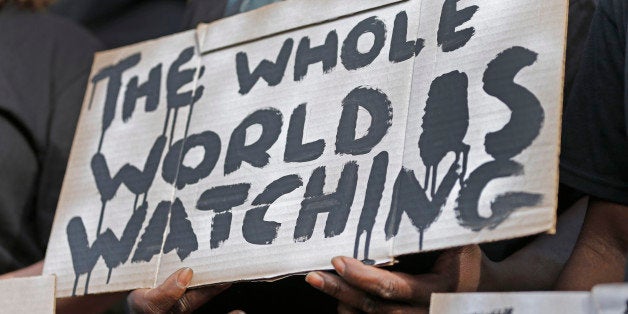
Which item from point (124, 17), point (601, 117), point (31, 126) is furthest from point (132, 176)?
point (124, 17)

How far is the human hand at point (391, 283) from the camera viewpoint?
1.12 meters

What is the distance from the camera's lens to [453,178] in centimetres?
109

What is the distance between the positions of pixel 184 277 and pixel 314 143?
227mm

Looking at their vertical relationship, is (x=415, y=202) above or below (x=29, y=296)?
above

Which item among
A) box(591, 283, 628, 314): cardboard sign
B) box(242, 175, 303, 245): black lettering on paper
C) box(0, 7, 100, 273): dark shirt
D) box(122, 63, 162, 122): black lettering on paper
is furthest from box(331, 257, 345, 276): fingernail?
box(0, 7, 100, 273): dark shirt

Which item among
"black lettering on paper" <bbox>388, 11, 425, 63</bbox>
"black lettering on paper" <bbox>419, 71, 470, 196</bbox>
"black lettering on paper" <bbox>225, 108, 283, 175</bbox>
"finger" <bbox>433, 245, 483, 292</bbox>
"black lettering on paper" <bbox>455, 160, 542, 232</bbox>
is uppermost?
"black lettering on paper" <bbox>388, 11, 425, 63</bbox>

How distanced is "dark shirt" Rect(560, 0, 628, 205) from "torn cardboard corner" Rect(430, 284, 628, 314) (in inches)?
15.4

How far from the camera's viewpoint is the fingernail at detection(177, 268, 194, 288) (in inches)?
47.7

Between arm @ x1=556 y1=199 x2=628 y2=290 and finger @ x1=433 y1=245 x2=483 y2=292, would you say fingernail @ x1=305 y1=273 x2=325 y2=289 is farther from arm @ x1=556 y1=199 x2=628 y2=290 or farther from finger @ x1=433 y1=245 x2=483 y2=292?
arm @ x1=556 y1=199 x2=628 y2=290

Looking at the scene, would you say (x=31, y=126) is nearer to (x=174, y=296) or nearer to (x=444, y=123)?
(x=174, y=296)

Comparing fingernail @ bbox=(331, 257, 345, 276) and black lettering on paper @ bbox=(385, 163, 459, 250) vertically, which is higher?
black lettering on paper @ bbox=(385, 163, 459, 250)

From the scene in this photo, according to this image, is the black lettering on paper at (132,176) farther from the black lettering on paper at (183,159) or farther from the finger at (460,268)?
the finger at (460,268)

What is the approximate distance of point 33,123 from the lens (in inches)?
71.8

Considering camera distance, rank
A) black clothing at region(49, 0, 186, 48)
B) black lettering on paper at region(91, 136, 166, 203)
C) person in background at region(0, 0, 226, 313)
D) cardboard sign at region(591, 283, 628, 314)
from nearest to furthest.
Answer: cardboard sign at region(591, 283, 628, 314)
black lettering on paper at region(91, 136, 166, 203)
person in background at region(0, 0, 226, 313)
black clothing at region(49, 0, 186, 48)
